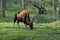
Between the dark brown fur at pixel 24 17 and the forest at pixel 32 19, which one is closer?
the forest at pixel 32 19

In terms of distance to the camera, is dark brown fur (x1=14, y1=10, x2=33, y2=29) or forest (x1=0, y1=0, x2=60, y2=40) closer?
forest (x1=0, y1=0, x2=60, y2=40)

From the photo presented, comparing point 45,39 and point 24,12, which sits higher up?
point 24,12

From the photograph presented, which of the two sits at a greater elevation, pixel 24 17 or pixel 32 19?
pixel 24 17

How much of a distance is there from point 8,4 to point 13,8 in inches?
85.0

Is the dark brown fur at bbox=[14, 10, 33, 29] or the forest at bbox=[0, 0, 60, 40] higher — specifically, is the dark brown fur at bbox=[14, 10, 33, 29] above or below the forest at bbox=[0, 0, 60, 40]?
above

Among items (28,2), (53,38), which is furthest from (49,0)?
(53,38)

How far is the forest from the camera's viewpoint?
12977 mm

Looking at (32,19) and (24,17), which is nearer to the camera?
(24,17)

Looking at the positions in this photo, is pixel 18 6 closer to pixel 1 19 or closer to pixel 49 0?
pixel 49 0

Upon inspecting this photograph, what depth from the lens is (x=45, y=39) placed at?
37.3 feet

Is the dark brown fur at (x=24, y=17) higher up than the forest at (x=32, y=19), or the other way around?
the dark brown fur at (x=24, y=17)

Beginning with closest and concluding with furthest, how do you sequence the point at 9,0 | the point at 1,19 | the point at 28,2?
the point at 1,19, the point at 9,0, the point at 28,2

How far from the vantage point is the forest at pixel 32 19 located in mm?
12977

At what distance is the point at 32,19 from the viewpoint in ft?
70.9
